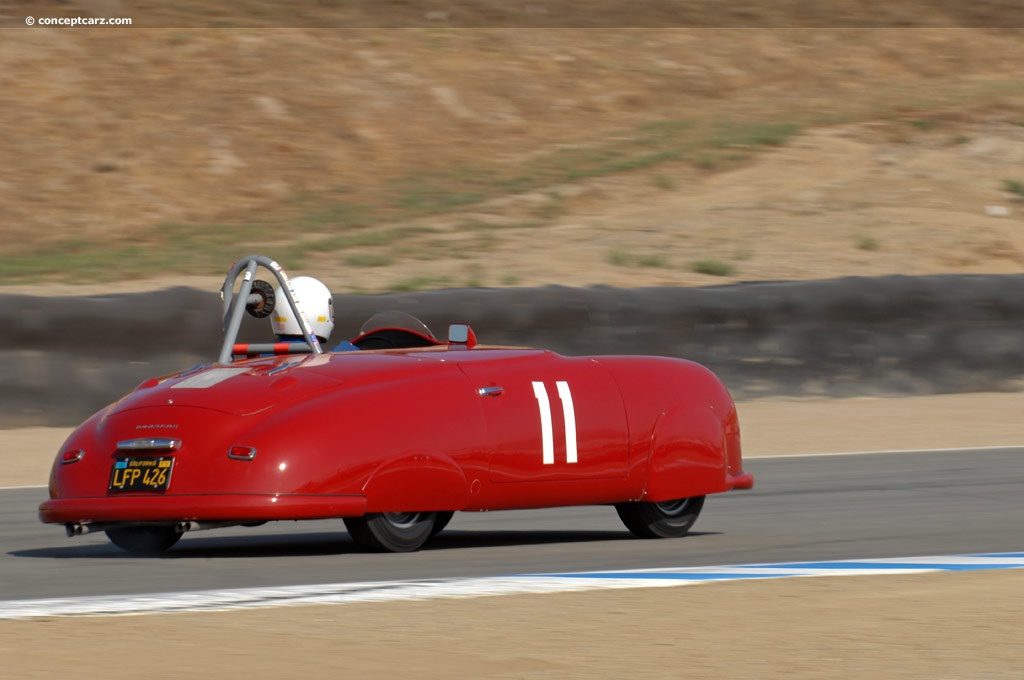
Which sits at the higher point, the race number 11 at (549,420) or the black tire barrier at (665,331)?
the race number 11 at (549,420)

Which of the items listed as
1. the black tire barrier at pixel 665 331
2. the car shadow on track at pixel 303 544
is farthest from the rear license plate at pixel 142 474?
the black tire barrier at pixel 665 331

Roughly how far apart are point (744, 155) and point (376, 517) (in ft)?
70.3

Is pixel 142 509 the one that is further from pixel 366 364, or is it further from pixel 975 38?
pixel 975 38

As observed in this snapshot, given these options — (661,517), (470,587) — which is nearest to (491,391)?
(661,517)

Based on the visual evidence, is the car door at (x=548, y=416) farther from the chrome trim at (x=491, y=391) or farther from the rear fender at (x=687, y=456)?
the rear fender at (x=687, y=456)

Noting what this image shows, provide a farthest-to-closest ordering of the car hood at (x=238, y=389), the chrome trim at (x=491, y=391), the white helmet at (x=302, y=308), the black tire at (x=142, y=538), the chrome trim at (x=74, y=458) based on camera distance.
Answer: the white helmet at (x=302, y=308) < the black tire at (x=142, y=538) < the chrome trim at (x=491, y=391) < the chrome trim at (x=74, y=458) < the car hood at (x=238, y=389)

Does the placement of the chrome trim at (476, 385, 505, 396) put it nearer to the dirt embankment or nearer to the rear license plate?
the rear license plate

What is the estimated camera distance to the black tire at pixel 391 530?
8.52m

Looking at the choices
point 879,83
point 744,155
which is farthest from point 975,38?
point 744,155

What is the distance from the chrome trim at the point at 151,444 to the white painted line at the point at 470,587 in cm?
101

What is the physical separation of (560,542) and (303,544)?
1219 millimetres

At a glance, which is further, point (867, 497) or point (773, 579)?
point (867, 497)

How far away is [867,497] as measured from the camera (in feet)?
37.6

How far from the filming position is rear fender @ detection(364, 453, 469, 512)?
27.2 ft
